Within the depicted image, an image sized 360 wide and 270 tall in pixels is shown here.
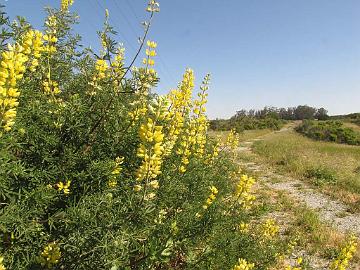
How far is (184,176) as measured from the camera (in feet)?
11.6

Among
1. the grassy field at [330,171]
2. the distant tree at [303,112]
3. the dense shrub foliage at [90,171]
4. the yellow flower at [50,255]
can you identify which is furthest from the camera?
the distant tree at [303,112]

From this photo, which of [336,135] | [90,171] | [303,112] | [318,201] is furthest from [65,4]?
[303,112]

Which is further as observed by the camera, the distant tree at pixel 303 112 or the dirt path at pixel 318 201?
the distant tree at pixel 303 112

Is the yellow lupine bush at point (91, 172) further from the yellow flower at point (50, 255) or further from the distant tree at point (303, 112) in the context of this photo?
the distant tree at point (303, 112)

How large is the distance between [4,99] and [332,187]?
450 inches

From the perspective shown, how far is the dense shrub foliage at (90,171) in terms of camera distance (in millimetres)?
2197

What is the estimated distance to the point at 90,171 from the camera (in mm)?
2715

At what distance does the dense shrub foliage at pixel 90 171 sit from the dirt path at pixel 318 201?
5335mm

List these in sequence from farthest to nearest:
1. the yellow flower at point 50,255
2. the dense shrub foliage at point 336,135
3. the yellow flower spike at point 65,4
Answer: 1. the dense shrub foliage at point 336,135
2. the yellow flower spike at point 65,4
3. the yellow flower at point 50,255

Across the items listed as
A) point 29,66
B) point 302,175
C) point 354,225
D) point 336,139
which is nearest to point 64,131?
point 29,66

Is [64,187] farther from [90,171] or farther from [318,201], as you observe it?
[318,201]

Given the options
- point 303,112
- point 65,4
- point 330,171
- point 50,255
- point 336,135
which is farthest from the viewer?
point 303,112

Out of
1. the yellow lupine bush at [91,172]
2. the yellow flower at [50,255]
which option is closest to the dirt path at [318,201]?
the yellow lupine bush at [91,172]

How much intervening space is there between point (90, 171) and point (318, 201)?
348 inches
